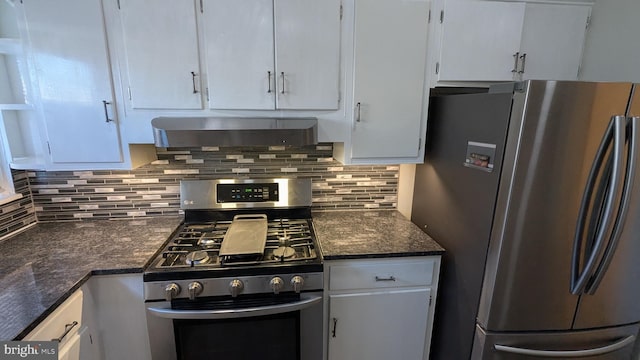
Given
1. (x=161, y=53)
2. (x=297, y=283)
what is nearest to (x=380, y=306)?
(x=297, y=283)

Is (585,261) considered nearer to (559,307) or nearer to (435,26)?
(559,307)

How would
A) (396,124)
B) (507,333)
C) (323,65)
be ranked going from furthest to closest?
(396,124) < (323,65) < (507,333)

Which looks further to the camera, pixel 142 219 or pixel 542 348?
pixel 142 219

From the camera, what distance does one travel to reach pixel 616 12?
→ 60.5 inches

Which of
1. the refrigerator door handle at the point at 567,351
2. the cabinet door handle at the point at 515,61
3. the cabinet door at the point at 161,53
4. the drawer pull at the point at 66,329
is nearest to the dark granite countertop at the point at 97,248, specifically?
the drawer pull at the point at 66,329

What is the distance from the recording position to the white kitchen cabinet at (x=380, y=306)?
1.51 metres

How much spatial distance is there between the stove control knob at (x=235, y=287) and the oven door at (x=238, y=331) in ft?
0.24

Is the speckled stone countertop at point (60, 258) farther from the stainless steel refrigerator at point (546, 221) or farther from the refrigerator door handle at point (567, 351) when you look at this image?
the refrigerator door handle at point (567, 351)

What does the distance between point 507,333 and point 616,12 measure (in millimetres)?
1733

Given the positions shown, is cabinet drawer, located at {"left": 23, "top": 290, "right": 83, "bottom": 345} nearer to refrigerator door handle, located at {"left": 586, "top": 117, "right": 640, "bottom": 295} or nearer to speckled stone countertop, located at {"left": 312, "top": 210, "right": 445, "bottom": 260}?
speckled stone countertop, located at {"left": 312, "top": 210, "right": 445, "bottom": 260}

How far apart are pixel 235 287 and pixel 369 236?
77cm

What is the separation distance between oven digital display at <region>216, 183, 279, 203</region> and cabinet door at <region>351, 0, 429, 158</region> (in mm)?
576

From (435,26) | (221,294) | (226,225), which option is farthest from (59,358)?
(435,26)

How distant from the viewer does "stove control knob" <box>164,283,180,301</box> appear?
4.18 feet
